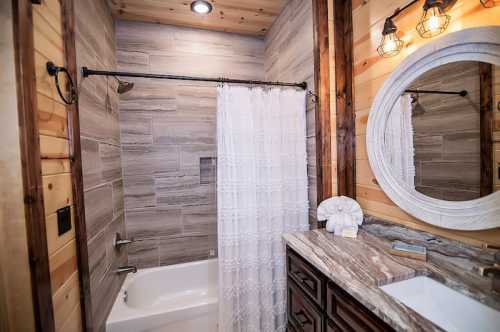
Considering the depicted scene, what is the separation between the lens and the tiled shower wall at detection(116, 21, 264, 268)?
2.03 meters

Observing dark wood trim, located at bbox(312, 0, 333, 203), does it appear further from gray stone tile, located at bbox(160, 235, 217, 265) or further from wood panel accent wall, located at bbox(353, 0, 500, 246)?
gray stone tile, located at bbox(160, 235, 217, 265)

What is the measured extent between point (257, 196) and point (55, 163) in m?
1.11

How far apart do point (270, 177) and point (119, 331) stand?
142 centimetres

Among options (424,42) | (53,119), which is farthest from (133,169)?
(424,42)

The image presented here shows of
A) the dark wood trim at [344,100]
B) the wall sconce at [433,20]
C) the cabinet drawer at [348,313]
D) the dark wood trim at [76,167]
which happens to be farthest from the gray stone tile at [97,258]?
the wall sconce at [433,20]

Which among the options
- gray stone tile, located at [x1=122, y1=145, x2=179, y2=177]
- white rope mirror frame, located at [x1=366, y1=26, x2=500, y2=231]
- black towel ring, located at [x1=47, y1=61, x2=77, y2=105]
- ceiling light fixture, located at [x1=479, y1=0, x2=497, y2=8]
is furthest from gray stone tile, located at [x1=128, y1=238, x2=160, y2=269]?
ceiling light fixture, located at [x1=479, y1=0, x2=497, y2=8]

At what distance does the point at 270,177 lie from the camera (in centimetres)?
151

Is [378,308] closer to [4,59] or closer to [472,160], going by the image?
[472,160]

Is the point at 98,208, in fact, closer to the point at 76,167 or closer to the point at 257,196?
the point at 76,167

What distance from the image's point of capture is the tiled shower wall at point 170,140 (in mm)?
2031

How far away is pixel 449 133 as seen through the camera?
0.94 meters

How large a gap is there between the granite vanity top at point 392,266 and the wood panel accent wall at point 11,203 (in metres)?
1.13

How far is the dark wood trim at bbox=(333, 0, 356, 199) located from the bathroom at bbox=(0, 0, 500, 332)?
0.4 inches

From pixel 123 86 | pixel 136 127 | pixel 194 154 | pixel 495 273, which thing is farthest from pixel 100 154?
pixel 495 273
